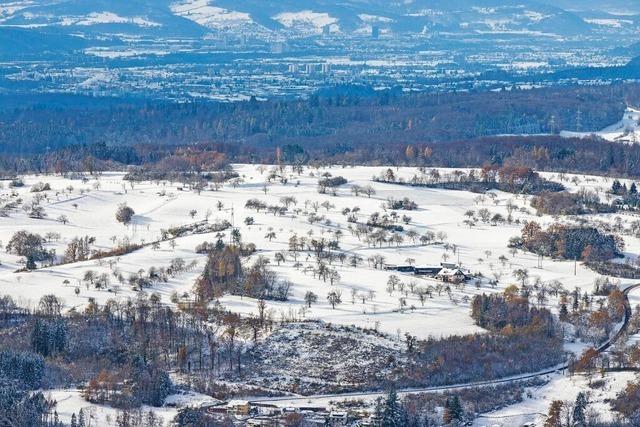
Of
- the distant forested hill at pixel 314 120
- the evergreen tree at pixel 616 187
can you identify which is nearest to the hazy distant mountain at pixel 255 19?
the distant forested hill at pixel 314 120

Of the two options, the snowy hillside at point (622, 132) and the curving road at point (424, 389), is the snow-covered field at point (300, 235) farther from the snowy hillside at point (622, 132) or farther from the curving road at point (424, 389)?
the snowy hillside at point (622, 132)

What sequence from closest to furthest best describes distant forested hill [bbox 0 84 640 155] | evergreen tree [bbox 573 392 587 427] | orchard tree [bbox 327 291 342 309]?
evergreen tree [bbox 573 392 587 427] < orchard tree [bbox 327 291 342 309] < distant forested hill [bbox 0 84 640 155]

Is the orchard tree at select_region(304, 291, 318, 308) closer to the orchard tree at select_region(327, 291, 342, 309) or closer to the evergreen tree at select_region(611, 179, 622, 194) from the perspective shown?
the orchard tree at select_region(327, 291, 342, 309)

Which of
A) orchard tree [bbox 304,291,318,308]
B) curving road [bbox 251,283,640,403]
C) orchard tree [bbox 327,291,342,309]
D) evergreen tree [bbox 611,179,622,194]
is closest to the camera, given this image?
curving road [bbox 251,283,640,403]

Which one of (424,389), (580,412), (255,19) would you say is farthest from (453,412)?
(255,19)

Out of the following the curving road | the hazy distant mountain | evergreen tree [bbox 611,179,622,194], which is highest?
the hazy distant mountain

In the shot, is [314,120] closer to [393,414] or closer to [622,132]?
[622,132]

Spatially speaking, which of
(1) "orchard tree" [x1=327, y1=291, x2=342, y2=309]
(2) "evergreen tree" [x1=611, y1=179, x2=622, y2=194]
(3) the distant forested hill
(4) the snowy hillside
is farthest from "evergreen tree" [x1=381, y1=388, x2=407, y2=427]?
(4) the snowy hillside

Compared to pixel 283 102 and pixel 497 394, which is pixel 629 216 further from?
pixel 283 102
